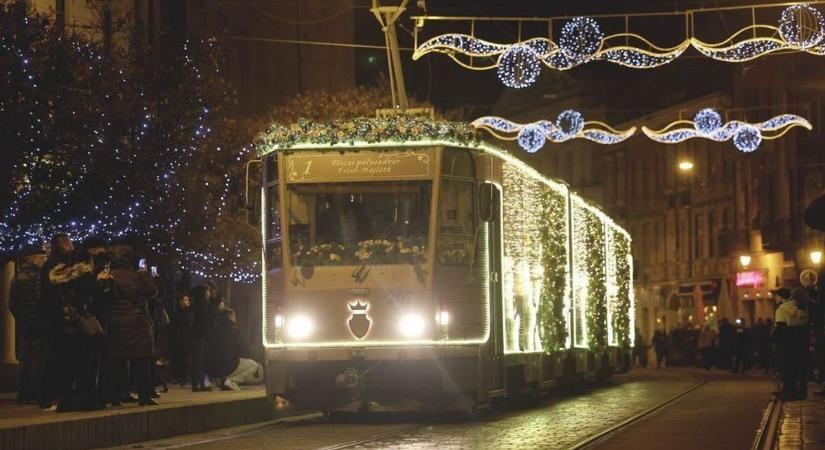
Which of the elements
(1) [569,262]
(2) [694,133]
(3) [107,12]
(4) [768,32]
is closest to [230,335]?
(1) [569,262]

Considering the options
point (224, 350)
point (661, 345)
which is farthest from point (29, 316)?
point (661, 345)

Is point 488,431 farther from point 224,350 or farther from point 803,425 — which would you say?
point 224,350

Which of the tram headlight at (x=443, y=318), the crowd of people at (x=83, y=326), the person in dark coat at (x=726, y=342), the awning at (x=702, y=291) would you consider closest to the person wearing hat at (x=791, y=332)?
the tram headlight at (x=443, y=318)

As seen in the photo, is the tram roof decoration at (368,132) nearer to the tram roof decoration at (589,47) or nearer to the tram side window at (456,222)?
the tram side window at (456,222)

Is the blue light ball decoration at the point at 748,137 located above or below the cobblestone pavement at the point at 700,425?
above

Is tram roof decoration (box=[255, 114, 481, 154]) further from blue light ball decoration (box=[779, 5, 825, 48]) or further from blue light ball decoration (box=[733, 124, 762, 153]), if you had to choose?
blue light ball decoration (box=[733, 124, 762, 153])

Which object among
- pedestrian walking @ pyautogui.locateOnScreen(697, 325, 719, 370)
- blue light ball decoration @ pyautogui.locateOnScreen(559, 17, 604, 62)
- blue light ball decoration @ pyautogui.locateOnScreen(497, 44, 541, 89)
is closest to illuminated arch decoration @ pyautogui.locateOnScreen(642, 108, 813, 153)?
blue light ball decoration @ pyautogui.locateOnScreen(497, 44, 541, 89)

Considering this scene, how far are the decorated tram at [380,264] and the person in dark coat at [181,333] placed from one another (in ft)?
13.6

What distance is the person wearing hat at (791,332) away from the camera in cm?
2512

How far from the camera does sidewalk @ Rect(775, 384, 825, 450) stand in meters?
16.8

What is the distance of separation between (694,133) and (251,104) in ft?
69.4

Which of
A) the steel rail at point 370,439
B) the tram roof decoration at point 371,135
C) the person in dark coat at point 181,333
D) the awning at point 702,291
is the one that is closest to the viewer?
the steel rail at point 370,439

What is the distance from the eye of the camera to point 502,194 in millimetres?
21703

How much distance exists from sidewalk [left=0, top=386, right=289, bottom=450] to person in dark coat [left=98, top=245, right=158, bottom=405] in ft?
1.51
